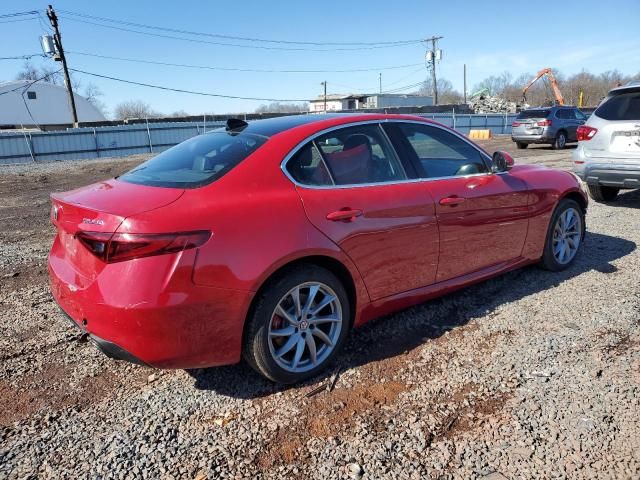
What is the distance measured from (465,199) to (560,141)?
58.4ft

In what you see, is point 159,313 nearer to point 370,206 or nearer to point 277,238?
point 277,238

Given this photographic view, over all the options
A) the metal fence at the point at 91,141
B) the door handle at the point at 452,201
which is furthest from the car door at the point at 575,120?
the door handle at the point at 452,201

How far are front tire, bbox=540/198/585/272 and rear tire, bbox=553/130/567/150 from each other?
15.8 meters

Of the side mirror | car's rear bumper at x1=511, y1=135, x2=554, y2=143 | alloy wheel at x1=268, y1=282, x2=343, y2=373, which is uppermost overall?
the side mirror

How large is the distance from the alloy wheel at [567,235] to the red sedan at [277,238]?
2.98 ft

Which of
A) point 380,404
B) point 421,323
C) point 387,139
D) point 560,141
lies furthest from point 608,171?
point 560,141

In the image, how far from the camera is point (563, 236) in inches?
184

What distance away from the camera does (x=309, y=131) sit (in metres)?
3.10

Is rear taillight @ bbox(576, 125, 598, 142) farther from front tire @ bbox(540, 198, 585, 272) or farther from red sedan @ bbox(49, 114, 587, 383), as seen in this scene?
red sedan @ bbox(49, 114, 587, 383)

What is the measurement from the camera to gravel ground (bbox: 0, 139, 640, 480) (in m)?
2.26

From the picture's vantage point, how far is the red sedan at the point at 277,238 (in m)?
2.39

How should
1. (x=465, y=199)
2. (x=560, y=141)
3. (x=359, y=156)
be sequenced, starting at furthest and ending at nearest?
(x=560, y=141)
(x=465, y=199)
(x=359, y=156)

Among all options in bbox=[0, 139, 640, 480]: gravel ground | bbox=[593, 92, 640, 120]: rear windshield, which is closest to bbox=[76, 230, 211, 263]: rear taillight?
bbox=[0, 139, 640, 480]: gravel ground

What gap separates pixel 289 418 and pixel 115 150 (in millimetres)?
22838
